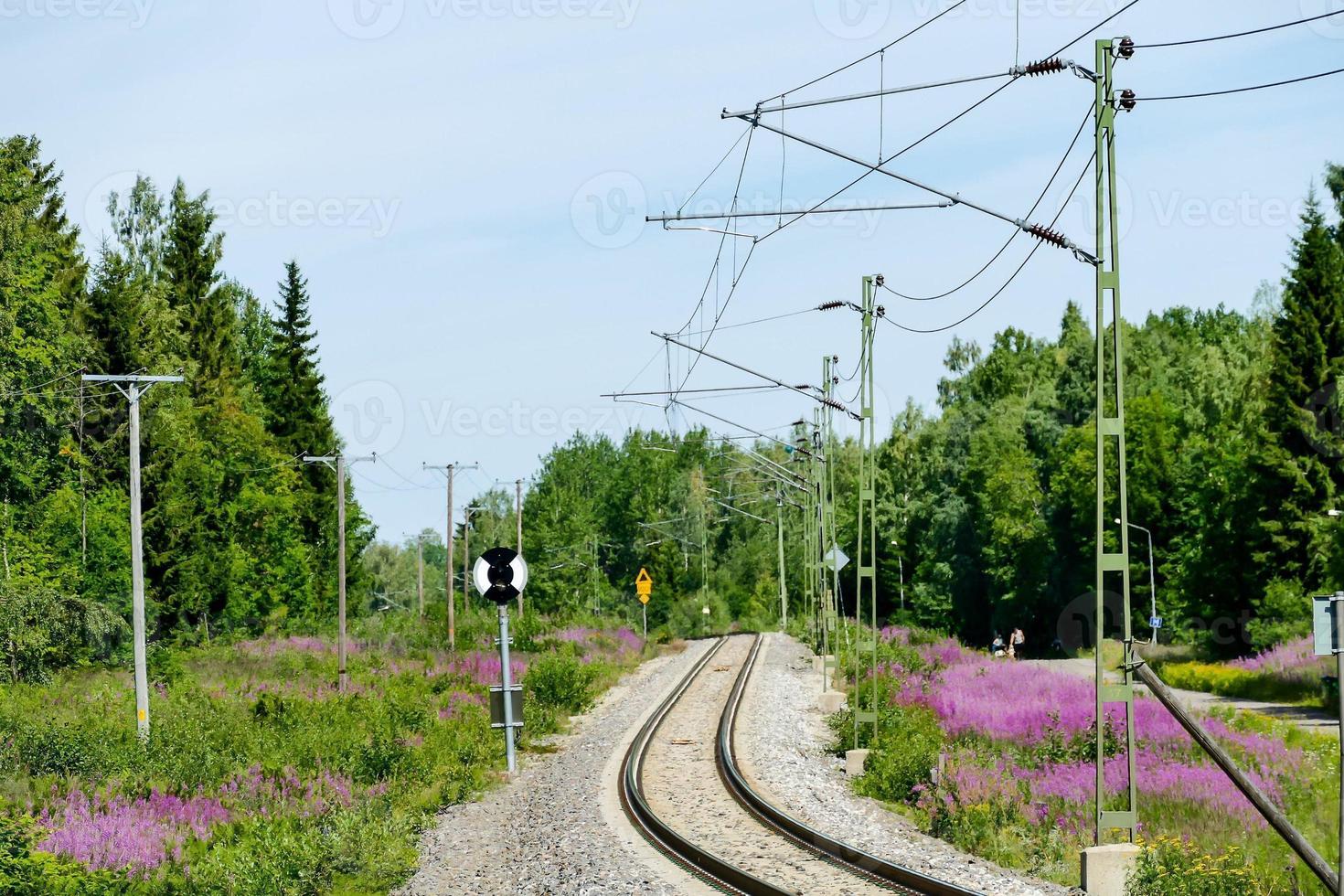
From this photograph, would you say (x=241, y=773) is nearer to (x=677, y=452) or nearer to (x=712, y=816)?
(x=712, y=816)

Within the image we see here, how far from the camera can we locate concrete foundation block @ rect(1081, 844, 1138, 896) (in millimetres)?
12594

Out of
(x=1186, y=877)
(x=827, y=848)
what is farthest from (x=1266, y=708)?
(x=1186, y=877)

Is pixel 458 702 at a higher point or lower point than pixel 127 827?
lower

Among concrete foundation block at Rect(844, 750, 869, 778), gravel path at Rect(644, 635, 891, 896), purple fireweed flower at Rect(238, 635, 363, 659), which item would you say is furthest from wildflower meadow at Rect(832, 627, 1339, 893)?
purple fireweed flower at Rect(238, 635, 363, 659)

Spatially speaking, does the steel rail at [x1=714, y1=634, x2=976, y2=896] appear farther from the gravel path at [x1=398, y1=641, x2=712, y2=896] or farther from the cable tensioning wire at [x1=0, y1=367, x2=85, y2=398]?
the cable tensioning wire at [x1=0, y1=367, x2=85, y2=398]

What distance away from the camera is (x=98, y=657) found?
4081cm

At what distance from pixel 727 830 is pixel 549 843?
7.17 ft

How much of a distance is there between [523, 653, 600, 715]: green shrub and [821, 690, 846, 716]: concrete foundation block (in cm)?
615

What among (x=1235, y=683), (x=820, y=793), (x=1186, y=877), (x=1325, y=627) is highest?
(x=1325, y=627)

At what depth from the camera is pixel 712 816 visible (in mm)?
17453

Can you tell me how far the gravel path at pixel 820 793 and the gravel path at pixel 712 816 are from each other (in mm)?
710

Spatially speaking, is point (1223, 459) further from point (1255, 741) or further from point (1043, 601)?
point (1255, 741)

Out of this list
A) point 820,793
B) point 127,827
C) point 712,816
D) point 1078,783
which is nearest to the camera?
point 127,827

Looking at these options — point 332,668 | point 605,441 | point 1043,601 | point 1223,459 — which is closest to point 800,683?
point 332,668
